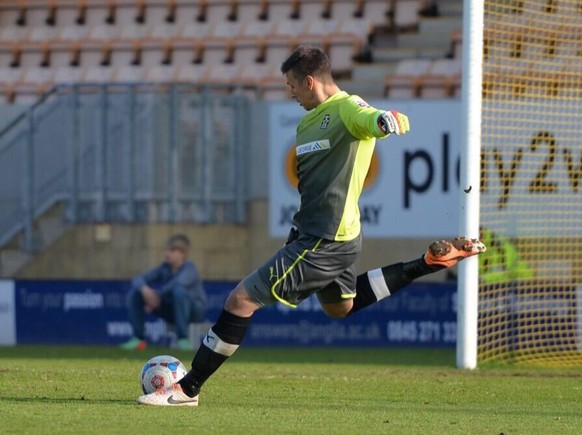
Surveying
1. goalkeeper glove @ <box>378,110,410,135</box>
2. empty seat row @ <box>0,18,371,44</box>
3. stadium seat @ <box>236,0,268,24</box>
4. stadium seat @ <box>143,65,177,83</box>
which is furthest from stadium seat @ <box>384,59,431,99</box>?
goalkeeper glove @ <box>378,110,410,135</box>

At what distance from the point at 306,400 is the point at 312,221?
1410mm

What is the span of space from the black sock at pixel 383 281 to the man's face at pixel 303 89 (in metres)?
1.24

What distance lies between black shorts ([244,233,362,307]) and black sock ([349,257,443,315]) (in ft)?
1.38

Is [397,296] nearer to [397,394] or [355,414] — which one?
[397,394]

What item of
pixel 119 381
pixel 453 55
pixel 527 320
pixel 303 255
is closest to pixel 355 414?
pixel 303 255

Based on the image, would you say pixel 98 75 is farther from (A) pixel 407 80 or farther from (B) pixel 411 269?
(B) pixel 411 269

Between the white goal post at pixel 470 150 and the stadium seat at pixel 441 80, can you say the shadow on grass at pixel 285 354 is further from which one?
the stadium seat at pixel 441 80

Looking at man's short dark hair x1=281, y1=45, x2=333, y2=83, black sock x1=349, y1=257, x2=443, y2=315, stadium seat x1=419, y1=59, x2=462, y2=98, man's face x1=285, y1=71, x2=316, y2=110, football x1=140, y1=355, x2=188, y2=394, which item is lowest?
football x1=140, y1=355, x2=188, y2=394

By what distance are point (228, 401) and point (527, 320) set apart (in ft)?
20.3

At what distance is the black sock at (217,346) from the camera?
7.91 m

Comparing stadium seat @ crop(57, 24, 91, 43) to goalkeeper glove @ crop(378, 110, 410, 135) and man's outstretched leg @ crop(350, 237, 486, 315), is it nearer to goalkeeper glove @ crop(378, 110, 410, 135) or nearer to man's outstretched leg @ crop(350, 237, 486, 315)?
man's outstretched leg @ crop(350, 237, 486, 315)

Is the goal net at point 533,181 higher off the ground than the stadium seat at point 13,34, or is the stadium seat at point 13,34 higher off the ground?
the stadium seat at point 13,34

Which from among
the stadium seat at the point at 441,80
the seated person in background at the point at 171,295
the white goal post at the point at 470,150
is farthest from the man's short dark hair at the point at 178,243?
the white goal post at the point at 470,150

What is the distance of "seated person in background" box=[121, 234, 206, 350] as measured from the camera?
54.2 feet
